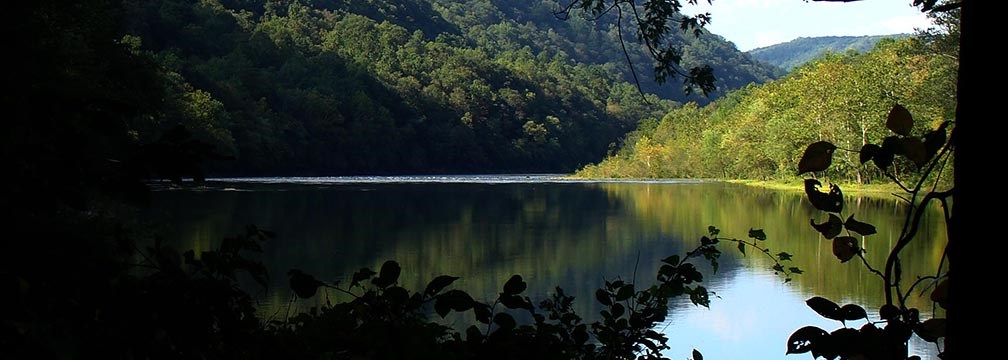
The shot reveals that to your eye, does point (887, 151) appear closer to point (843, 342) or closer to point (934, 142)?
point (934, 142)

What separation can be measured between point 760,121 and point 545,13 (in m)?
83.7

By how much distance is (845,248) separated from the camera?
5.05 feet

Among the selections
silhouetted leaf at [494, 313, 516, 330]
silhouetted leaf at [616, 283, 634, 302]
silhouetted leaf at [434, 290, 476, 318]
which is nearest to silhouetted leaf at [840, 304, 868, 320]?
silhouetted leaf at [434, 290, 476, 318]

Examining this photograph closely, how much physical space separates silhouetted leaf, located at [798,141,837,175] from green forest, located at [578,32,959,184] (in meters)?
20.4

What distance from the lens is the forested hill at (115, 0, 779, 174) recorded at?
53531 millimetres

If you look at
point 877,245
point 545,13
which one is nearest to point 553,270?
point 877,245

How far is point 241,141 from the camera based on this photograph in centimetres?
5138

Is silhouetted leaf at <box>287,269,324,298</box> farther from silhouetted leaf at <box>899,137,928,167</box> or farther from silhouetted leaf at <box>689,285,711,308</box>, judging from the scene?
silhouetted leaf at <box>689,285,711,308</box>

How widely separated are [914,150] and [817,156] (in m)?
0.14

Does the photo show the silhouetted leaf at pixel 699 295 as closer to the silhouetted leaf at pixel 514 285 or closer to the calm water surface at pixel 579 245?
the silhouetted leaf at pixel 514 285

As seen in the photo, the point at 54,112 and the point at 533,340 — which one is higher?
the point at 54,112

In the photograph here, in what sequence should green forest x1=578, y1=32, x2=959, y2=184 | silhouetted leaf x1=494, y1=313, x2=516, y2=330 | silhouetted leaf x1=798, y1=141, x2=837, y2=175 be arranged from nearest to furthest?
silhouetted leaf x1=798, y1=141, x2=837, y2=175 → silhouetted leaf x1=494, y1=313, x2=516, y2=330 → green forest x1=578, y1=32, x2=959, y2=184

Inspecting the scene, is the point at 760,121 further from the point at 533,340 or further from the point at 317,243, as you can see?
the point at 533,340

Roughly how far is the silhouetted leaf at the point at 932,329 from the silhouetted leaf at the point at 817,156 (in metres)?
0.32
